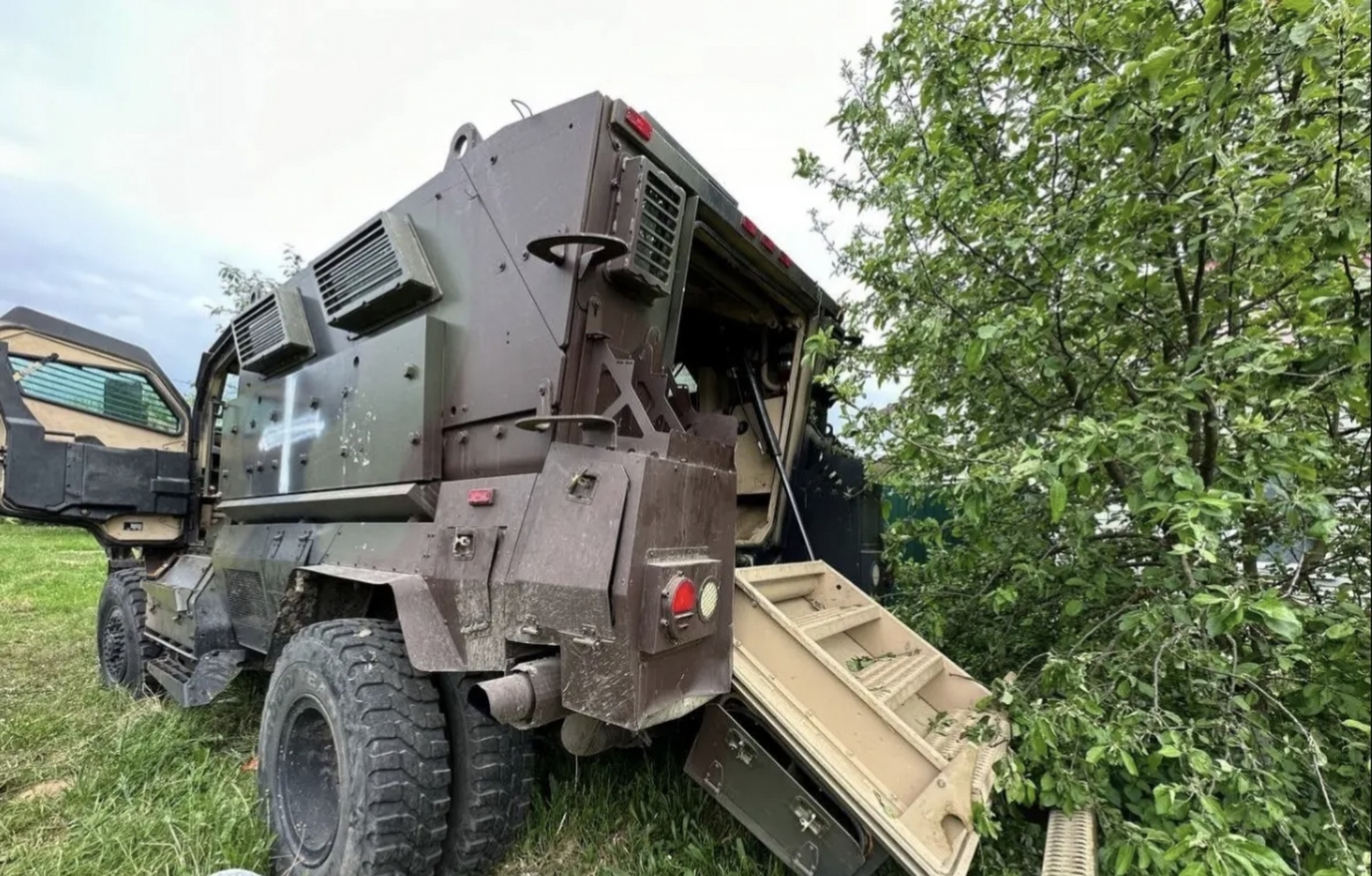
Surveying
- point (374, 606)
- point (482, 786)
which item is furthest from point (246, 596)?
point (482, 786)

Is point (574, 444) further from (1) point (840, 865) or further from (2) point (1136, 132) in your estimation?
(2) point (1136, 132)

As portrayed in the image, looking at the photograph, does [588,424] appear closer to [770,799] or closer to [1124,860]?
[770,799]

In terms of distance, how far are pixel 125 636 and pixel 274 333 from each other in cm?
266

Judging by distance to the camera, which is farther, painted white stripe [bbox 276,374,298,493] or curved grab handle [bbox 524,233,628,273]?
painted white stripe [bbox 276,374,298,493]

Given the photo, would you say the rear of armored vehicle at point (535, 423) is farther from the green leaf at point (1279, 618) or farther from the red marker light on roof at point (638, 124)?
the green leaf at point (1279, 618)

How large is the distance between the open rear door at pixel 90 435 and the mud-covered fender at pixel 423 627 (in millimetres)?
3597

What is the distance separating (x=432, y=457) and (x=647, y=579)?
3.89 feet

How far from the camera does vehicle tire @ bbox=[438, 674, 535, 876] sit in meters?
A: 2.19

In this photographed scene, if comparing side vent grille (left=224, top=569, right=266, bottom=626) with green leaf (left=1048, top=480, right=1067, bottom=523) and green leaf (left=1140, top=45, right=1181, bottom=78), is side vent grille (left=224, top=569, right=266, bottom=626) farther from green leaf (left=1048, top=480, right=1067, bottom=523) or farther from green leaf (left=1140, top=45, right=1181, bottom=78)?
green leaf (left=1140, top=45, right=1181, bottom=78)

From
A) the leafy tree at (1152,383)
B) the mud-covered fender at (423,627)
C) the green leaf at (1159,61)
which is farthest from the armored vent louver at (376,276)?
the green leaf at (1159,61)

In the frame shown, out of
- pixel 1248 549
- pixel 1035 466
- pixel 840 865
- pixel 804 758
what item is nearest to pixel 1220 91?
pixel 1035 466

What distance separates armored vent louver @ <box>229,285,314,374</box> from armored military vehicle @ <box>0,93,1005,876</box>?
2 cm

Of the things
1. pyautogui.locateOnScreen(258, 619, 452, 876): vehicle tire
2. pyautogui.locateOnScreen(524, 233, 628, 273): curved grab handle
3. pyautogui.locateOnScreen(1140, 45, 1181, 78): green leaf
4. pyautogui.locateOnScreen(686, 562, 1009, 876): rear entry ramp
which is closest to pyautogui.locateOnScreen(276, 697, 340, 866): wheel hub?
pyautogui.locateOnScreen(258, 619, 452, 876): vehicle tire

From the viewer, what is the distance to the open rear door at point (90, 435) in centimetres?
433
